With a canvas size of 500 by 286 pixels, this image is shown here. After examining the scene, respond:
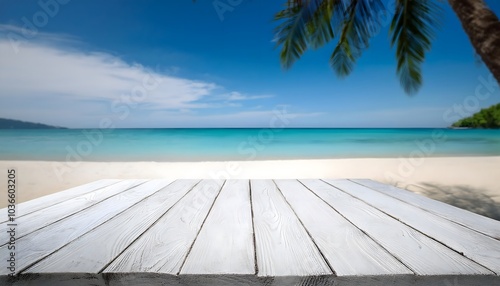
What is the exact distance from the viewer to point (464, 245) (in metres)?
0.80

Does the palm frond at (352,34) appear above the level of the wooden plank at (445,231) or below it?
above

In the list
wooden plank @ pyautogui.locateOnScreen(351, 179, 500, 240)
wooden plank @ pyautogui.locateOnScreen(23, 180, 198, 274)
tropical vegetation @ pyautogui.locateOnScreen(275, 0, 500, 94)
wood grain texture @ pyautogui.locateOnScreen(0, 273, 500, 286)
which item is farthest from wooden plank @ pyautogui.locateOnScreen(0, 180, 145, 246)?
tropical vegetation @ pyautogui.locateOnScreen(275, 0, 500, 94)

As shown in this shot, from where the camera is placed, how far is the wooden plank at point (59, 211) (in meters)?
0.96

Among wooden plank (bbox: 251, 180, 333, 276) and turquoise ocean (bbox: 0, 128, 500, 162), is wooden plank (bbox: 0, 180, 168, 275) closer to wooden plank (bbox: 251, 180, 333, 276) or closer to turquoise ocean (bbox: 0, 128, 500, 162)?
wooden plank (bbox: 251, 180, 333, 276)

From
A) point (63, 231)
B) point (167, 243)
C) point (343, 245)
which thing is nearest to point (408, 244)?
point (343, 245)

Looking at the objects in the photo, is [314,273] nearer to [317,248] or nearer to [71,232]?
[317,248]

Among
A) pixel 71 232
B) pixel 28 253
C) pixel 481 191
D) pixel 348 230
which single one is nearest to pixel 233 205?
pixel 348 230

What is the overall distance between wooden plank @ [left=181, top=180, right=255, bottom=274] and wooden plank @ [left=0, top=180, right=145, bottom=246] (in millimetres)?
669

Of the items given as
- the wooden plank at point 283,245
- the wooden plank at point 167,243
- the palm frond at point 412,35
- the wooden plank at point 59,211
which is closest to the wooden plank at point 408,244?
the wooden plank at point 283,245

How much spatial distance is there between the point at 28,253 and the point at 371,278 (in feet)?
3.28

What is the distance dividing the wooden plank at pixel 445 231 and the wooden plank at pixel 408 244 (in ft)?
0.13

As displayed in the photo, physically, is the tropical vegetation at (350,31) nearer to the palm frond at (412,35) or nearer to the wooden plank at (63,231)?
the palm frond at (412,35)

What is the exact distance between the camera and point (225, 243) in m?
0.80

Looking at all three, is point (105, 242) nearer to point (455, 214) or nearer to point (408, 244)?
point (408, 244)
